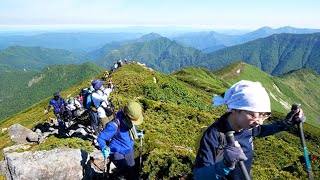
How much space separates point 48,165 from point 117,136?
9.70 ft

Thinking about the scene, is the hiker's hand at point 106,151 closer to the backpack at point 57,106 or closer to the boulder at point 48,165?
the boulder at point 48,165

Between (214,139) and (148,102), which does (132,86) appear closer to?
(148,102)

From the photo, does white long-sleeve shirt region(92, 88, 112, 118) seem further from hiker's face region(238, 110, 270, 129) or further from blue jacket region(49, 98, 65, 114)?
hiker's face region(238, 110, 270, 129)

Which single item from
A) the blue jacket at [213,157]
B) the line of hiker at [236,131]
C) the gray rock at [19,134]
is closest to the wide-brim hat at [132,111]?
the line of hiker at [236,131]

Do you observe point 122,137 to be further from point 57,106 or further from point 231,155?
point 57,106

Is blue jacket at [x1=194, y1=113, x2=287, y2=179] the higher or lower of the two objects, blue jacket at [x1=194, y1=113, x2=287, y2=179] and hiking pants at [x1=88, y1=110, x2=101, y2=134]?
the higher

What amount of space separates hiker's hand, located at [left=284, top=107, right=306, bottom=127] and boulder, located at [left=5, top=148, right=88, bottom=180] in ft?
25.3

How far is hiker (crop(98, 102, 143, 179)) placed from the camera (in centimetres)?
922

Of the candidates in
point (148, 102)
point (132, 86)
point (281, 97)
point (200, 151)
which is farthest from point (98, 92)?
point (281, 97)

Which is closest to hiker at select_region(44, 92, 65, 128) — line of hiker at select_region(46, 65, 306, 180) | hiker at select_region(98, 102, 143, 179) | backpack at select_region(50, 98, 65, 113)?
backpack at select_region(50, 98, 65, 113)

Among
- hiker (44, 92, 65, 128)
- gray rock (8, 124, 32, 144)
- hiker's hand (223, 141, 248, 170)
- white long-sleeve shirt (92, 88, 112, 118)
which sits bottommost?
gray rock (8, 124, 32, 144)

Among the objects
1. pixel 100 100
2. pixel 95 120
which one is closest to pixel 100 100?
pixel 100 100

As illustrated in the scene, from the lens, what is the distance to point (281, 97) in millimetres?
161375

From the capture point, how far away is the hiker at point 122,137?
30.2 ft
